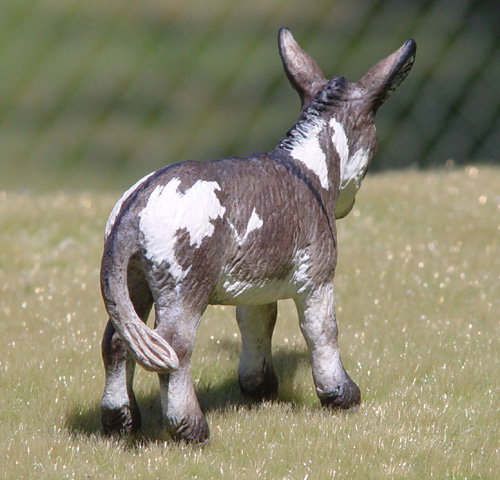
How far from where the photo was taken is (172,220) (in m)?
3.53

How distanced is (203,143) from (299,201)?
7387mm

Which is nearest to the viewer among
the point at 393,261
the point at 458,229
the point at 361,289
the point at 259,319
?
the point at 259,319

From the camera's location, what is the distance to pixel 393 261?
7031 millimetres

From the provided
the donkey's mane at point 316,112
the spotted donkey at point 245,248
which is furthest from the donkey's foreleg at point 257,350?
the donkey's mane at point 316,112

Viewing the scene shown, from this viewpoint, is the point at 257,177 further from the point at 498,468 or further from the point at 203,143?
the point at 203,143

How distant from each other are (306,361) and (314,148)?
153 cm

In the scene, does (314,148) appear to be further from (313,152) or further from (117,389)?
(117,389)

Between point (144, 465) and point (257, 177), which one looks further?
point (257, 177)

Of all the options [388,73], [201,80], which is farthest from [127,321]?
[201,80]

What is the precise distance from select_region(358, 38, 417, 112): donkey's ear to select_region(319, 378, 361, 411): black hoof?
1441 millimetres

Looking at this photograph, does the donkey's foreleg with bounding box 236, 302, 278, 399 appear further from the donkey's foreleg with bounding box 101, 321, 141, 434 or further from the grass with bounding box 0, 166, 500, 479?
the donkey's foreleg with bounding box 101, 321, 141, 434

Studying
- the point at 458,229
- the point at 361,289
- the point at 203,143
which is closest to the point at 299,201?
the point at 361,289

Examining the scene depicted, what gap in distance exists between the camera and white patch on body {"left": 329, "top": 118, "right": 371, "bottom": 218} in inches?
167

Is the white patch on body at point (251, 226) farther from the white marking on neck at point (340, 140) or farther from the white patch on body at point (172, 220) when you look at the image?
the white marking on neck at point (340, 140)
